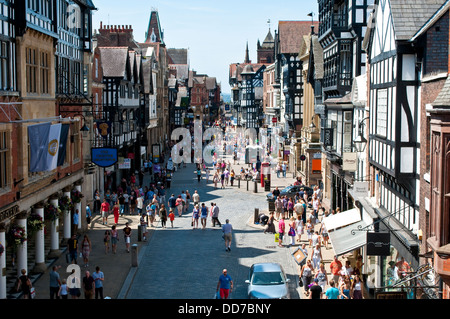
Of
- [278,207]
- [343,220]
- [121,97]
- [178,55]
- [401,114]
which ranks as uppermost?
[178,55]

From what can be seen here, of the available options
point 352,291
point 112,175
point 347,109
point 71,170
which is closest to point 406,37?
point 352,291

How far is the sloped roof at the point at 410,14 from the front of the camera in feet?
53.5

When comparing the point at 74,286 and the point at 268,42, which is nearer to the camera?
the point at 74,286

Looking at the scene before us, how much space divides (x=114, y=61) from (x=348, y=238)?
1148 inches

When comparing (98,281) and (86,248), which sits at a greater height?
A: (86,248)

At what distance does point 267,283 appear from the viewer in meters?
18.5

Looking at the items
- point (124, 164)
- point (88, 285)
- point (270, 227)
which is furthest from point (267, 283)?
point (124, 164)

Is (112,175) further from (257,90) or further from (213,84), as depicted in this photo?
(213,84)

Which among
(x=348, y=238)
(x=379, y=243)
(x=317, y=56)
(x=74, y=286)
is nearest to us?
(x=379, y=243)

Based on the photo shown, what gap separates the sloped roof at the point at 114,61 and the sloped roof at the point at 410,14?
30.4 metres

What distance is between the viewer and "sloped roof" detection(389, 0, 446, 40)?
53.5ft

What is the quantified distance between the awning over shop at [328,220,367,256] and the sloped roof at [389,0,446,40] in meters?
6.95

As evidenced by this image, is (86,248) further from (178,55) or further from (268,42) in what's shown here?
(268,42)

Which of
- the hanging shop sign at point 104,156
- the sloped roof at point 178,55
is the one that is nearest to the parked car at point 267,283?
the hanging shop sign at point 104,156
